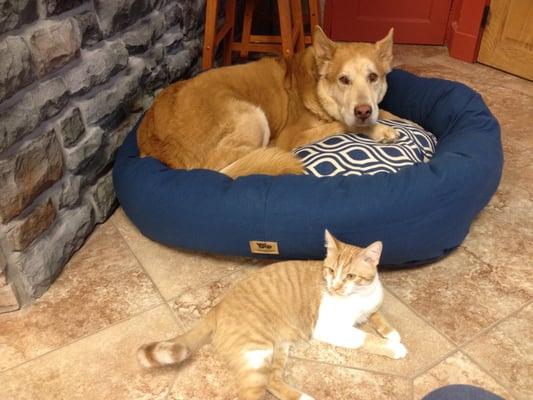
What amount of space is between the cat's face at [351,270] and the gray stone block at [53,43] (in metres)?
1.18

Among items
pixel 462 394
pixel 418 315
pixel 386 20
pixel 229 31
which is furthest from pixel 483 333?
pixel 386 20

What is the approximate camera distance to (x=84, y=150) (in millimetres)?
1907

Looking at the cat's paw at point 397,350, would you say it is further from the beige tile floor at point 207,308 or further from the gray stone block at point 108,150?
the gray stone block at point 108,150

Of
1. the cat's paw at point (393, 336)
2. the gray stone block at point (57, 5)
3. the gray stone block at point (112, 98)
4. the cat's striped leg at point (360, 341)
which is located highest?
the gray stone block at point (57, 5)

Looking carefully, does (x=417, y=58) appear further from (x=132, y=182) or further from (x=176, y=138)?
(x=132, y=182)

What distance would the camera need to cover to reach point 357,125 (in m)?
2.13

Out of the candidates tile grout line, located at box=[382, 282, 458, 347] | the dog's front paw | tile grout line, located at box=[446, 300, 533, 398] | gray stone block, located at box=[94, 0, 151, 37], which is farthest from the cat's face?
gray stone block, located at box=[94, 0, 151, 37]

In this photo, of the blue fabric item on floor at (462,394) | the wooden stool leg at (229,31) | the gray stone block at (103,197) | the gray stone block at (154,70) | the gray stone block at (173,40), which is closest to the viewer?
the blue fabric item on floor at (462,394)

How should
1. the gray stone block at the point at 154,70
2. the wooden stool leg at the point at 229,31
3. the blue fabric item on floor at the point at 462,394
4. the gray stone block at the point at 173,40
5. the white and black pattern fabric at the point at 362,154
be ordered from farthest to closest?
the wooden stool leg at the point at 229,31
the gray stone block at the point at 173,40
the gray stone block at the point at 154,70
the white and black pattern fabric at the point at 362,154
the blue fabric item on floor at the point at 462,394

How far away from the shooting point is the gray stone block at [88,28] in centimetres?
179

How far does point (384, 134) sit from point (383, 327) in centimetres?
94

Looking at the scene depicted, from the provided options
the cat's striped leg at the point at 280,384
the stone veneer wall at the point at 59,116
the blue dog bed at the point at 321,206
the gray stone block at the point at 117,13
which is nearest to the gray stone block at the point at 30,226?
the stone veneer wall at the point at 59,116

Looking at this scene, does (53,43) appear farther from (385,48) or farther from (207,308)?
(385,48)

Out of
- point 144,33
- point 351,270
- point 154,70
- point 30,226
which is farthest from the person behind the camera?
point 154,70
